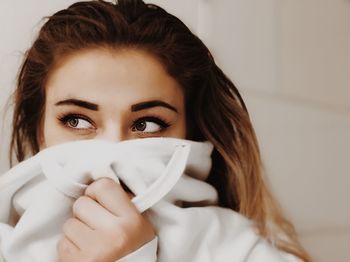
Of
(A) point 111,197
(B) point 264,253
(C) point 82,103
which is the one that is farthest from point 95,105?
(B) point 264,253

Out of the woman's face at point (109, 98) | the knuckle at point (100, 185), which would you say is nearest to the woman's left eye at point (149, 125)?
the woman's face at point (109, 98)

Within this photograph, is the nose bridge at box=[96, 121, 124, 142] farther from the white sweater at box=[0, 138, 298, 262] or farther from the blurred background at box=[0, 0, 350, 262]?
the blurred background at box=[0, 0, 350, 262]

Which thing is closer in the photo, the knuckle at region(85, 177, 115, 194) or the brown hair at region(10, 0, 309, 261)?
the knuckle at region(85, 177, 115, 194)

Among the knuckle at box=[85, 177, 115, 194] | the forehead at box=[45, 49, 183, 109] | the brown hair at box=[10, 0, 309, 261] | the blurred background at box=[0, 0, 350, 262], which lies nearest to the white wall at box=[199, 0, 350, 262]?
the blurred background at box=[0, 0, 350, 262]

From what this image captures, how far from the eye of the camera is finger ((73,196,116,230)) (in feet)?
1.89

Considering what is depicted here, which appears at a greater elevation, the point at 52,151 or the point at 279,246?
the point at 52,151

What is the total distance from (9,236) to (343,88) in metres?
0.77

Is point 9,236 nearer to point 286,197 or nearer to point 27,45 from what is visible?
point 27,45

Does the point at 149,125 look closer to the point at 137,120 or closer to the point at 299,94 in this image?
the point at 137,120

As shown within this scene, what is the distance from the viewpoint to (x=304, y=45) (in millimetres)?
1046

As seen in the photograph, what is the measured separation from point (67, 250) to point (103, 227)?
48 millimetres

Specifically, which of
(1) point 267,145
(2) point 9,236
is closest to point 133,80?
(2) point 9,236

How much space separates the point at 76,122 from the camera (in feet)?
2.20

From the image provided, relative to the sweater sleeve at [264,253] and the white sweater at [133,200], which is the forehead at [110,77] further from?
the sweater sleeve at [264,253]
